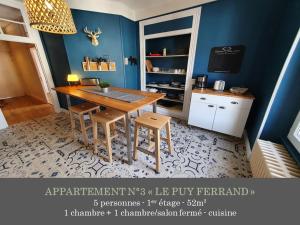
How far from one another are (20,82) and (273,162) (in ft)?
26.4

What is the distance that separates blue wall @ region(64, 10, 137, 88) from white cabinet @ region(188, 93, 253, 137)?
202cm

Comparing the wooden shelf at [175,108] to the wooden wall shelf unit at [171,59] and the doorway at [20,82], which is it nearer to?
the wooden wall shelf unit at [171,59]

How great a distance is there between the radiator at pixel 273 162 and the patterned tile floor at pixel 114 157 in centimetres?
31

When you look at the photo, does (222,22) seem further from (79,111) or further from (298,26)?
(79,111)

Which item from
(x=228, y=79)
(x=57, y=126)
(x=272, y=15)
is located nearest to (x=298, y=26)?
(x=272, y=15)

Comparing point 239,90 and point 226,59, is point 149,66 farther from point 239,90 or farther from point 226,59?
point 239,90

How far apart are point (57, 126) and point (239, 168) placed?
3.43 m

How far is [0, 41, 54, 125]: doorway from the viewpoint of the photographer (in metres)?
3.90

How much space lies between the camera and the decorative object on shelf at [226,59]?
2.19m

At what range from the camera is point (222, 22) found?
219cm

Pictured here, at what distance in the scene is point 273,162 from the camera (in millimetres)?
1192

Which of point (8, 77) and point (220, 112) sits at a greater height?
point (8, 77)

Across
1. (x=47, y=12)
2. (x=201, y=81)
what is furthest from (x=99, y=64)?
(x=201, y=81)

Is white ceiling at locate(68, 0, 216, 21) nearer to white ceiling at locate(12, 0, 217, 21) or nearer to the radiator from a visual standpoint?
white ceiling at locate(12, 0, 217, 21)
